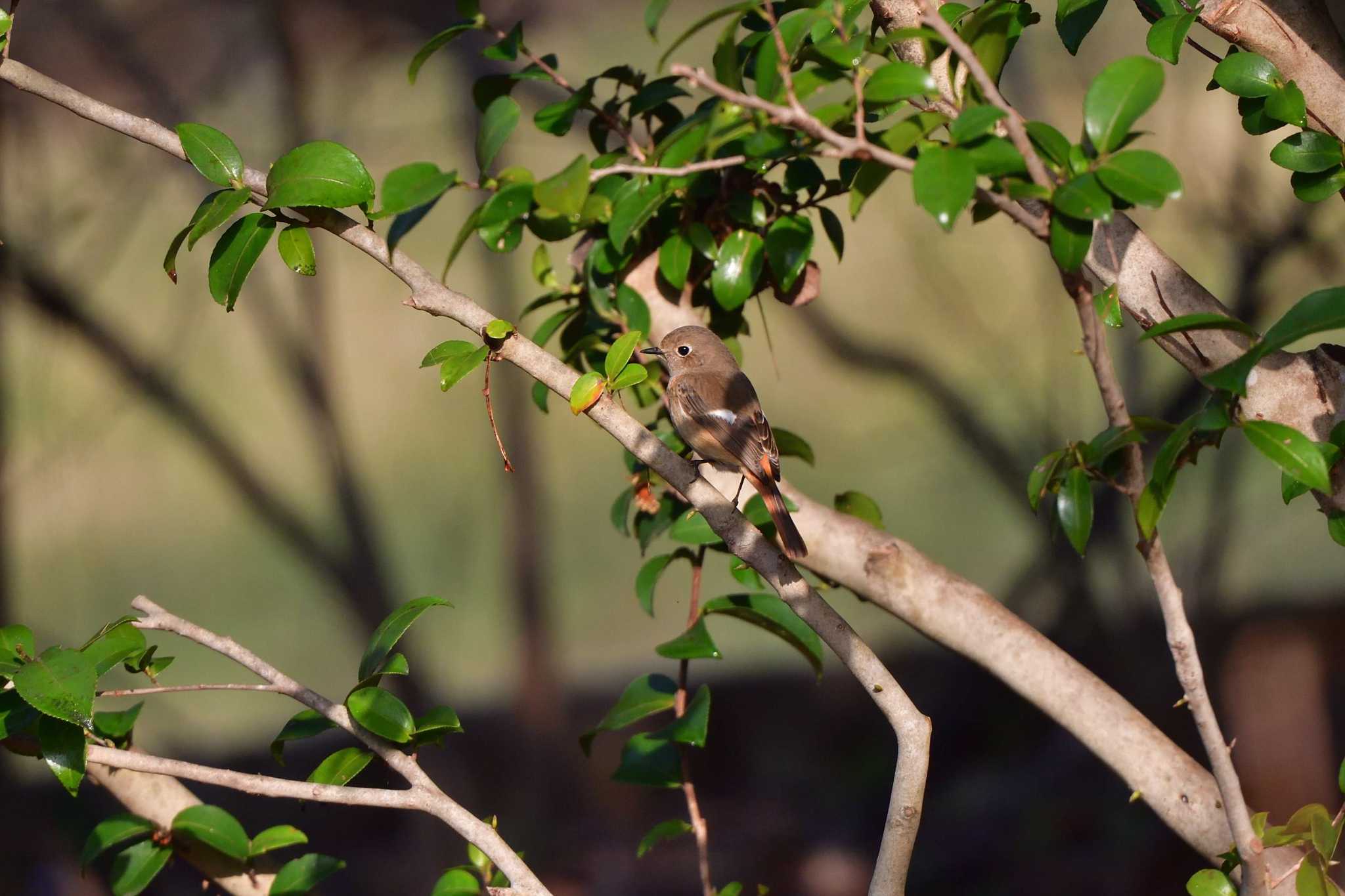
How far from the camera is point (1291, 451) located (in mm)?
879

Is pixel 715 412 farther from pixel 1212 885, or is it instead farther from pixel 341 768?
pixel 1212 885

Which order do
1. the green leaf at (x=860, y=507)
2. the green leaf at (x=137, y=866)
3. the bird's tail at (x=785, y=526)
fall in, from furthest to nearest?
the green leaf at (x=860, y=507) → the bird's tail at (x=785, y=526) → the green leaf at (x=137, y=866)

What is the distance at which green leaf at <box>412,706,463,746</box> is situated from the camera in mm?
1239

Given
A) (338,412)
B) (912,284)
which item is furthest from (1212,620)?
(338,412)

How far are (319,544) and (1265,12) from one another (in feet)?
9.08

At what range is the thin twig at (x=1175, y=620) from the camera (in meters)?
0.86

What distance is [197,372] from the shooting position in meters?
3.17

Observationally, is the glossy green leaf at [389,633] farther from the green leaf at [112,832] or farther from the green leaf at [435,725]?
the green leaf at [112,832]

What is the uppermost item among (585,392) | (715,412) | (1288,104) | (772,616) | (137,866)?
(1288,104)

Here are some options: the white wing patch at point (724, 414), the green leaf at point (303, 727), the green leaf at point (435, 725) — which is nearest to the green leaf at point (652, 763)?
the green leaf at point (435, 725)

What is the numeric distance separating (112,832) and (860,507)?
1113 mm

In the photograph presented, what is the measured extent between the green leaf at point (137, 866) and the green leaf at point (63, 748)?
0.27m

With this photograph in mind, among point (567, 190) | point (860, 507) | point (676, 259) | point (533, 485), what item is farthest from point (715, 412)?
point (533, 485)

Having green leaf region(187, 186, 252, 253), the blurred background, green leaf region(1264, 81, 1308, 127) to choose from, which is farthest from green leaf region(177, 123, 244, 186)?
the blurred background
